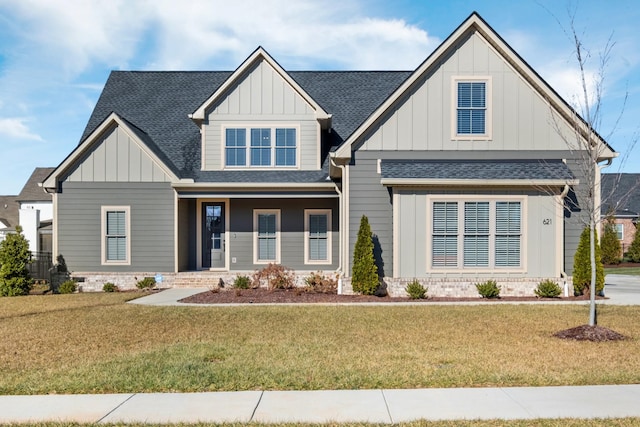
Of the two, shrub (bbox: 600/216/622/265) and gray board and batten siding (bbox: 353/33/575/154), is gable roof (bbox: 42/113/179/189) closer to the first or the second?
gray board and batten siding (bbox: 353/33/575/154)

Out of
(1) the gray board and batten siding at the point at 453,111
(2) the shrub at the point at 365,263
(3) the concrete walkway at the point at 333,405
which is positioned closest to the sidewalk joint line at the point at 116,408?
(3) the concrete walkway at the point at 333,405

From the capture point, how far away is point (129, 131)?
17984mm

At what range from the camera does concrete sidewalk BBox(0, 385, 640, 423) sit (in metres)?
5.60

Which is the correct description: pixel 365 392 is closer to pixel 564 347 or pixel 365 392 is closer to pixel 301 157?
pixel 564 347

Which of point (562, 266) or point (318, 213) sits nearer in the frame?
Result: point (562, 266)

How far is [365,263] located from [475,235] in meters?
3.29

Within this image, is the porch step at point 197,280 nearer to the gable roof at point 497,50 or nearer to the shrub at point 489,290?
the gable roof at point 497,50

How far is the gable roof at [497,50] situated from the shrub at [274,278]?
4.50m

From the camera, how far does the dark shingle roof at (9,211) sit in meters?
42.2

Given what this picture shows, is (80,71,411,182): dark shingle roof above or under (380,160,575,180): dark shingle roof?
above

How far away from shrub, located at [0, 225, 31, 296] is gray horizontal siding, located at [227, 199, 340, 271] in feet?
22.5

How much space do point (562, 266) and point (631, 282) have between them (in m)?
9.07

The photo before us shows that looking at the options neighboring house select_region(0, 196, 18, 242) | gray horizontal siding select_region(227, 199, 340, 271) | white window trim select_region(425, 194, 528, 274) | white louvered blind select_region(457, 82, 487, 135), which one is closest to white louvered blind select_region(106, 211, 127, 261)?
gray horizontal siding select_region(227, 199, 340, 271)

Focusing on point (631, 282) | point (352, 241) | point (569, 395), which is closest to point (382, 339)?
point (569, 395)
